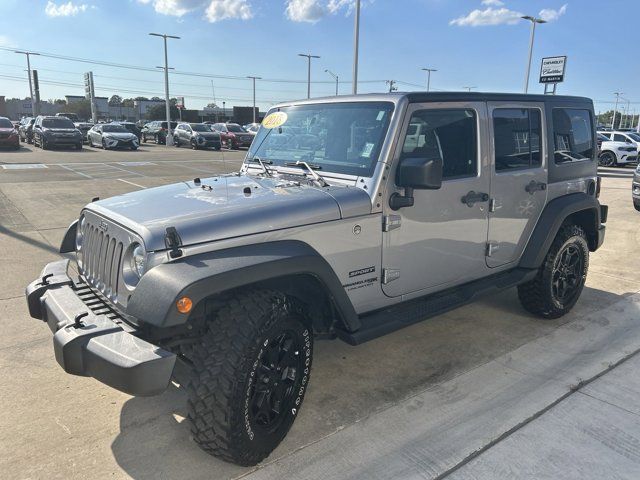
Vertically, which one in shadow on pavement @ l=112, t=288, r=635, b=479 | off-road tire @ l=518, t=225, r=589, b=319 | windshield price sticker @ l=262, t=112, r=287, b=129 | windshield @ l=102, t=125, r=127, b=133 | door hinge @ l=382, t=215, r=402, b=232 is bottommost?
shadow on pavement @ l=112, t=288, r=635, b=479

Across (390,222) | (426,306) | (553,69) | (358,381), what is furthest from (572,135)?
(553,69)

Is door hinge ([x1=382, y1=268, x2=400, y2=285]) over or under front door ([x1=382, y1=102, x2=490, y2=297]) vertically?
under

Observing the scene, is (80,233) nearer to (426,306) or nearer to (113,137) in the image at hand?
(426,306)

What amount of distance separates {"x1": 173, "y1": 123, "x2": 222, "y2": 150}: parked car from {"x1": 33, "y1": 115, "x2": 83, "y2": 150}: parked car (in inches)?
272

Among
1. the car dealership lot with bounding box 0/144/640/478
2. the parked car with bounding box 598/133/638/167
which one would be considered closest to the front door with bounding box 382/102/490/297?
the car dealership lot with bounding box 0/144/640/478

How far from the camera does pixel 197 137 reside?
100 feet

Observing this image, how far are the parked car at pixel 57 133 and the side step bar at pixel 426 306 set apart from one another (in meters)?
26.2

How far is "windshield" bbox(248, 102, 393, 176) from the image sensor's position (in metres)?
3.21

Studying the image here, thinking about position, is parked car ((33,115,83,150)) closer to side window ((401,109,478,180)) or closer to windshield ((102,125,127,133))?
windshield ((102,125,127,133))

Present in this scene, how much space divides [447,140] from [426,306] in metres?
1.18

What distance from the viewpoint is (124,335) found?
237 cm

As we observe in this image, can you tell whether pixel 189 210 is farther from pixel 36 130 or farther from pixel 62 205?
pixel 36 130

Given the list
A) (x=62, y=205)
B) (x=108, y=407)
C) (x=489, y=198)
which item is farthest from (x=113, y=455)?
(x=62, y=205)

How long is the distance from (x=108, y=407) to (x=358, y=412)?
62.1 inches
